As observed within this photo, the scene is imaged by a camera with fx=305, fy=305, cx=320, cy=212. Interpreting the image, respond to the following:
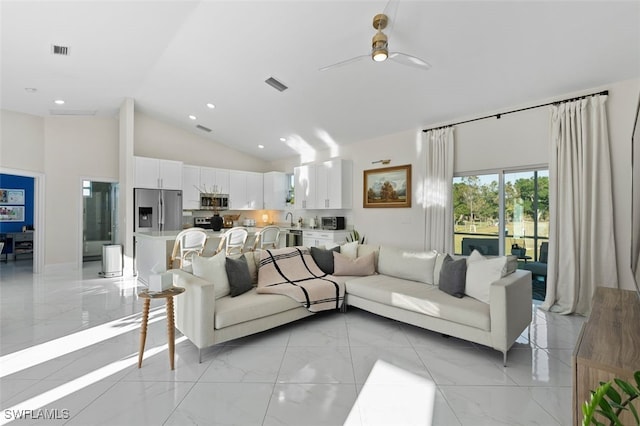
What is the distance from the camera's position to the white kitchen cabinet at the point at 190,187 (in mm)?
7055

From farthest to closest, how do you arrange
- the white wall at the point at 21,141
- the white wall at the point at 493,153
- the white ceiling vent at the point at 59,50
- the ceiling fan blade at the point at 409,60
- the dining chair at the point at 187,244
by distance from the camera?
the white wall at the point at 21,141 < the dining chair at the point at 187,244 < the white ceiling vent at the point at 59,50 < the white wall at the point at 493,153 < the ceiling fan blade at the point at 409,60

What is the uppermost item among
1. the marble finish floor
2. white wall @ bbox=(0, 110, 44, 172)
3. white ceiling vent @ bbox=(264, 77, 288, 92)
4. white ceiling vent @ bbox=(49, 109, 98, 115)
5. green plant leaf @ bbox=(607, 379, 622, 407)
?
white ceiling vent @ bbox=(49, 109, 98, 115)

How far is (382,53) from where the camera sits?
2660mm

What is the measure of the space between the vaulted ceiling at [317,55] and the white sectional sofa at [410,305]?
7.51 feet

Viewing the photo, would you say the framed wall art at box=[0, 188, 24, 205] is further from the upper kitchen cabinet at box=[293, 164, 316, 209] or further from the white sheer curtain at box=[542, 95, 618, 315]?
the white sheer curtain at box=[542, 95, 618, 315]

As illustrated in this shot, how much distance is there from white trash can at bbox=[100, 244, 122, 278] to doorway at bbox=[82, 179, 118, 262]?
169 centimetres

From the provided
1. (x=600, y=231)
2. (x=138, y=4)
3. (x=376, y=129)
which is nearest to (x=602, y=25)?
(x=600, y=231)

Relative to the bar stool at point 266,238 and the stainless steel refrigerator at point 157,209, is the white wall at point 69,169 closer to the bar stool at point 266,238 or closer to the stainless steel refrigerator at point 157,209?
the stainless steel refrigerator at point 157,209

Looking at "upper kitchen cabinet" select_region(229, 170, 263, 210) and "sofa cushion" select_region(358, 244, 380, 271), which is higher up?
"upper kitchen cabinet" select_region(229, 170, 263, 210)

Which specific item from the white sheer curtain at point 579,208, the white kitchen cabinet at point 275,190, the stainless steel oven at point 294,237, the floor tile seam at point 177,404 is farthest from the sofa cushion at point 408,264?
the white kitchen cabinet at point 275,190

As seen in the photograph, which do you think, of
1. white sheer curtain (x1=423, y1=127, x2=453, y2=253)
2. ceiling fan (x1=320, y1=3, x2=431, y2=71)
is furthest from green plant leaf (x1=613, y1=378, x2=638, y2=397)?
white sheer curtain (x1=423, y1=127, x2=453, y2=253)

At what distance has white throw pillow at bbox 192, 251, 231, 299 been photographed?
3.03 m

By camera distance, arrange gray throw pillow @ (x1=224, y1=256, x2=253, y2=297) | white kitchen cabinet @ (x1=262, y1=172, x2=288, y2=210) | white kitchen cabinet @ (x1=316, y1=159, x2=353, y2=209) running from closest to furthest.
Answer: gray throw pillow @ (x1=224, y1=256, x2=253, y2=297)
white kitchen cabinet @ (x1=316, y1=159, x2=353, y2=209)
white kitchen cabinet @ (x1=262, y1=172, x2=288, y2=210)

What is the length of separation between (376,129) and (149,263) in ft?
15.3
